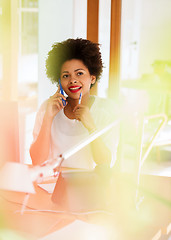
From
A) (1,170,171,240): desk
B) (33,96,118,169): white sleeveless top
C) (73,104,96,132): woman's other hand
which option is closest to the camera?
(1,170,171,240): desk

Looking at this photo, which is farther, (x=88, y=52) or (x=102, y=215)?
(x=88, y=52)

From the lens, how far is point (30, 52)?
3.90 meters

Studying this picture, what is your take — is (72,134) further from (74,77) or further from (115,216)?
(115,216)

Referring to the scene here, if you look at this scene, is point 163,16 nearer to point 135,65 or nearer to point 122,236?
point 135,65

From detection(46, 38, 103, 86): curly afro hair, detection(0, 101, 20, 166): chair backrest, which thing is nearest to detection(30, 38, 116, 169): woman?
detection(46, 38, 103, 86): curly afro hair

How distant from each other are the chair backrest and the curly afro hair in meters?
0.23

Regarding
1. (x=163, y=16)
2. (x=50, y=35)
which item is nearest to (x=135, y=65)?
(x=163, y=16)

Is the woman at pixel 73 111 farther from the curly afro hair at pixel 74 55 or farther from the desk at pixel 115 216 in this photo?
the desk at pixel 115 216

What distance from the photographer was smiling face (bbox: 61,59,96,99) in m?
1.21

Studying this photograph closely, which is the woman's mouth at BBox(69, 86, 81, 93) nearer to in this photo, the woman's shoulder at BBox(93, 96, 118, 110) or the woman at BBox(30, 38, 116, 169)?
the woman at BBox(30, 38, 116, 169)

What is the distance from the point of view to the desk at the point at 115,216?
71 centimetres

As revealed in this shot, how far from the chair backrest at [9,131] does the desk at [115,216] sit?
0.55 meters

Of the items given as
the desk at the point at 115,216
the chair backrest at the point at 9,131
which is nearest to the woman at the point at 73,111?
the chair backrest at the point at 9,131

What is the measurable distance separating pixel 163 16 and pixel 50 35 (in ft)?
9.51
